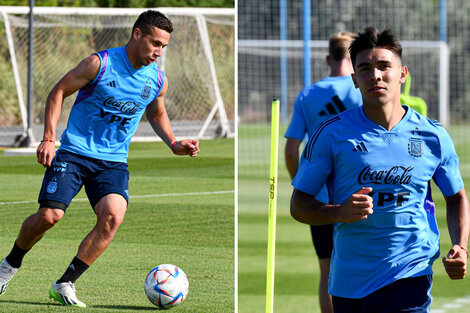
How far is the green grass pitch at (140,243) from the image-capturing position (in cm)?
603

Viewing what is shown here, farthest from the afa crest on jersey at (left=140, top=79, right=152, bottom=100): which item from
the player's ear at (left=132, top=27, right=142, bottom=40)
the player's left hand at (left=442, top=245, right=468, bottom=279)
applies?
the player's left hand at (left=442, top=245, right=468, bottom=279)

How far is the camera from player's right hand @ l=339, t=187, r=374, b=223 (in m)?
3.34

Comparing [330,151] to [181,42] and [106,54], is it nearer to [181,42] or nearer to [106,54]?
[106,54]

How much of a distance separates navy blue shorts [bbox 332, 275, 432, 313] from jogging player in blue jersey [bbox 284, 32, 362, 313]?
1945 millimetres

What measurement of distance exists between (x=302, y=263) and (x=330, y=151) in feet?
17.7

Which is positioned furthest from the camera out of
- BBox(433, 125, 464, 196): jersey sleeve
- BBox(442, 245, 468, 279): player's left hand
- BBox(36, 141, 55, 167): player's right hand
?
BBox(36, 141, 55, 167): player's right hand

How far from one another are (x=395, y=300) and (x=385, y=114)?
30.7 inches

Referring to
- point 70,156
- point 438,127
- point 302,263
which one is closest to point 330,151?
point 438,127

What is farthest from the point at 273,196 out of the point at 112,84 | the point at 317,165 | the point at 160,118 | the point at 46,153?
the point at 160,118

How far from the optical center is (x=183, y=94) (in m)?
23.2

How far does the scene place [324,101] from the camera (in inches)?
232

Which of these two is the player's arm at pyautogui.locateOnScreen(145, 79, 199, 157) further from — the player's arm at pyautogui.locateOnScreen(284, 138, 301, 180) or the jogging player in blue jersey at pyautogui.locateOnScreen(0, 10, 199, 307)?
the player's arm at pyautogui.locateOnScreen(284, 138, 301, 180)

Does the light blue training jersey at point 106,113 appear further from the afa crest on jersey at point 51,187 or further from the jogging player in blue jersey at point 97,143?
the afa crest on jersey at point 51,187

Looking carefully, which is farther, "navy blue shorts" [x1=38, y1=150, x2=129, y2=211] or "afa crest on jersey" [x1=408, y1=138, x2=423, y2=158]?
"navy blue shorts" [x1=38, y1=150, x2=129, y2=211]
